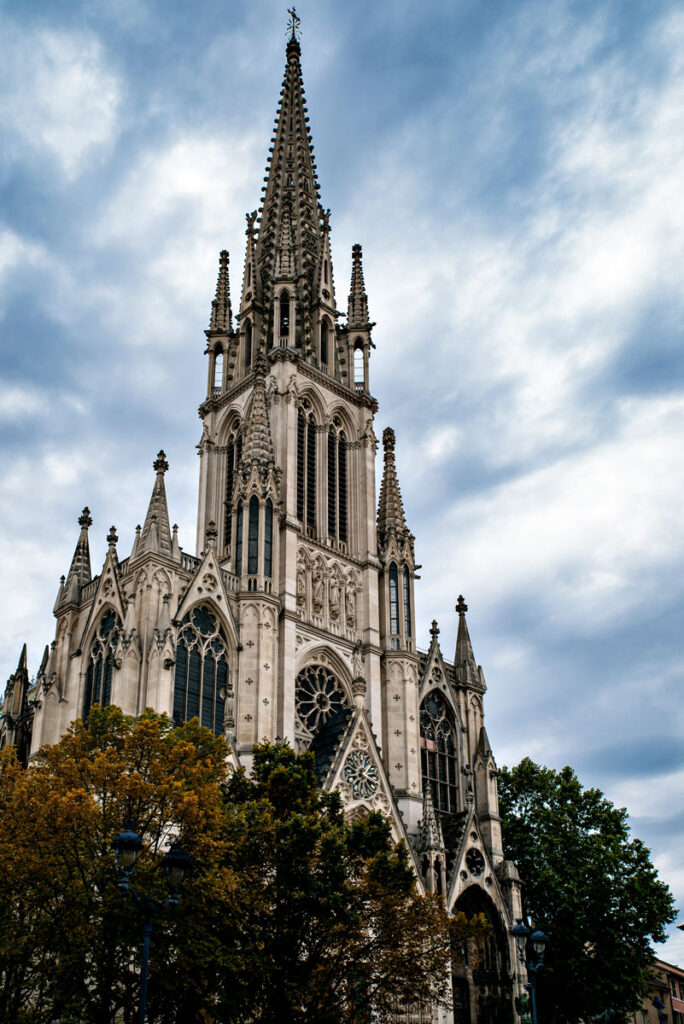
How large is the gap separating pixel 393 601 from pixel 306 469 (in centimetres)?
770

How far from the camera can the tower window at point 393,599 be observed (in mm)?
53125

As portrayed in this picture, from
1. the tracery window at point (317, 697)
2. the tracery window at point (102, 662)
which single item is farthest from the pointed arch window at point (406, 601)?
the tracery window at point (102, 662)

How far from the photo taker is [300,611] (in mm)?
49344

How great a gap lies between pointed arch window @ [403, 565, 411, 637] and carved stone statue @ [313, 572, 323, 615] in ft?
15.7

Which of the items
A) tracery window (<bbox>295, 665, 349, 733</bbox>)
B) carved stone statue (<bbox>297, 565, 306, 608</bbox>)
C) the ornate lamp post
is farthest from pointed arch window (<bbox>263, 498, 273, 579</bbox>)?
the ornate lamp post

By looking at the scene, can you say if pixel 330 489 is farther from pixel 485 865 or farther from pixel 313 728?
pixel 485 865

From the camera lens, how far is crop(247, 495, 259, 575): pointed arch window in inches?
1833

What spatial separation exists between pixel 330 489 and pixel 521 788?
1815cm

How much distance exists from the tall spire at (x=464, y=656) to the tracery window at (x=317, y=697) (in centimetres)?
848

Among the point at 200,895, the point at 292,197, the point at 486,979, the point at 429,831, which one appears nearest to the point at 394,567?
the point at 429,831

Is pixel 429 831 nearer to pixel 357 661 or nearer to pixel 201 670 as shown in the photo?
pixel 357 661

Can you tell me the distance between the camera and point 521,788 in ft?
186

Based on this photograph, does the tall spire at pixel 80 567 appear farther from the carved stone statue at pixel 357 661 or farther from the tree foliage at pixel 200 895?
the tree foliage at pixel 200 895

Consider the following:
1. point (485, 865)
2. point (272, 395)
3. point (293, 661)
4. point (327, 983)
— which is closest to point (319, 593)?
point (293, 661)
